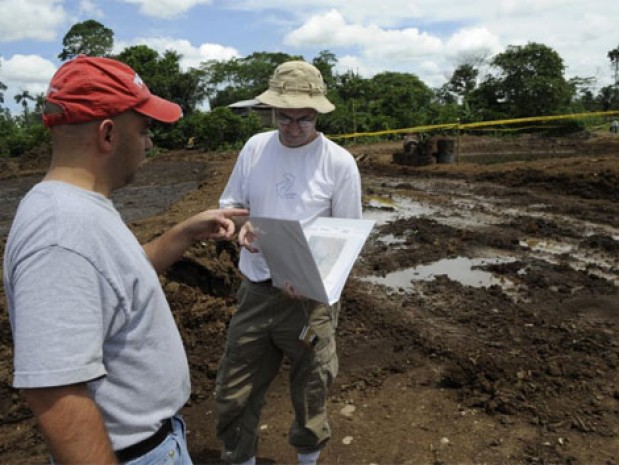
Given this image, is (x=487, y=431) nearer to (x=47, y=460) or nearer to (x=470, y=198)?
(x=47, y=460)

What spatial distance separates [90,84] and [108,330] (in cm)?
60

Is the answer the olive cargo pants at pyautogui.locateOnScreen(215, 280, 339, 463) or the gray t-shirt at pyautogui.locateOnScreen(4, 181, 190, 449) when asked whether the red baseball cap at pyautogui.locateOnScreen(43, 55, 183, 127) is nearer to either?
the gray t-shirt at pyautogui.locateOnScreen(4, 181, 190, 449)

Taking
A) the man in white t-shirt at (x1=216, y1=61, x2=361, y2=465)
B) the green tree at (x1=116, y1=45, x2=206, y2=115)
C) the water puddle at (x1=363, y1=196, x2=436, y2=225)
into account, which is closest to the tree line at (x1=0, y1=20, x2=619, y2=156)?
the green tree at (x1=116, y1=45, x2=206, y2=115)

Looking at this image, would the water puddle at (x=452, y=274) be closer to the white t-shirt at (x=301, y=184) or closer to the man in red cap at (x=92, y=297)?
the white t-shirt at (x=301, y=184)

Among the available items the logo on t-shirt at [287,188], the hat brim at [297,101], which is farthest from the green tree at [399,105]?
the logo on t-shirt at [287,188]

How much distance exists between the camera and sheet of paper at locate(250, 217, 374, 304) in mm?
2162

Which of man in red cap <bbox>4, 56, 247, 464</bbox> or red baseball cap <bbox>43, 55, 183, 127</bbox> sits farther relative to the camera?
red baseball cap <bbox>43, 55, 183, 127</bbox>

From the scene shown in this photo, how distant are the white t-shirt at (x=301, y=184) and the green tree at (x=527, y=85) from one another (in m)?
36.9

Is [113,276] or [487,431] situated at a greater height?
[113,276]

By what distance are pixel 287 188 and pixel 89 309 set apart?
1.62 meters

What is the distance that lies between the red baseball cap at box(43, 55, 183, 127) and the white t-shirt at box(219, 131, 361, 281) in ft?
4.40

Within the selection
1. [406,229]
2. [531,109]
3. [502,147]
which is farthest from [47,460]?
[531,109]

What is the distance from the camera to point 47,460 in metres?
3.29

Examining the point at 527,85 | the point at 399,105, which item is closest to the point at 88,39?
the point at 399,105
